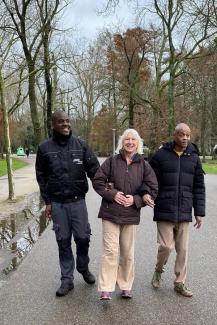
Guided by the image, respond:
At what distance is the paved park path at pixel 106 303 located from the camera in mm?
4938

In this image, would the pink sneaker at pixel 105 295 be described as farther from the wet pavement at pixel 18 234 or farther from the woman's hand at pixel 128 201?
the wet pavement at pixel 18 234

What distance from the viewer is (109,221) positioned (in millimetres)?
5371

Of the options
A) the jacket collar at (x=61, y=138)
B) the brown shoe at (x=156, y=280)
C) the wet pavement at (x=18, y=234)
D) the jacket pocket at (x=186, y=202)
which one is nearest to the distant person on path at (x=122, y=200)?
the jacket pocket at (x=186, y=202)

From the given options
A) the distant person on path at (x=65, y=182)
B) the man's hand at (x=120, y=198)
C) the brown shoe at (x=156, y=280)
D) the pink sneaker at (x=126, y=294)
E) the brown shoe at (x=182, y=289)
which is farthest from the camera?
the brown shoe at (x=156, y=280)

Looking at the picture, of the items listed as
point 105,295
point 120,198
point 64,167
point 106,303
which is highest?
point 64,167

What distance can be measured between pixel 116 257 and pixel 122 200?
621mm

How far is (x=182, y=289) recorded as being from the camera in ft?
18.6

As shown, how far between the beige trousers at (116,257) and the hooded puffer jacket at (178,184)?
464mm

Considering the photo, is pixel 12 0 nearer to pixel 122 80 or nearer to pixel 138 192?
pixel 138 192

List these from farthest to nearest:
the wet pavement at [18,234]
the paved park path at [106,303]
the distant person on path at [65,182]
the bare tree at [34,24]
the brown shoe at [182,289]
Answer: the bare tree at [34,24] < the wet pavement at [18,234] < the distant person on path at [65,182] < the brown shoe at [182,289] < the paved park path at [106,303]

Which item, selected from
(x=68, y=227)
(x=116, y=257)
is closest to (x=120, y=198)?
(x=116, y=257)

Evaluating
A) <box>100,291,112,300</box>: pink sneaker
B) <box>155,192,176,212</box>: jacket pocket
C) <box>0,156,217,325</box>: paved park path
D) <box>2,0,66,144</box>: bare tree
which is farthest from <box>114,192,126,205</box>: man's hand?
<box>2,0,66,144</box>: bare tree

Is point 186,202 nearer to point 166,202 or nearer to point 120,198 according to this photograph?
point 166,202

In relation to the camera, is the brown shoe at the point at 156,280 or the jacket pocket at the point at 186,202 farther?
the brown shoe at the point at 156,280
